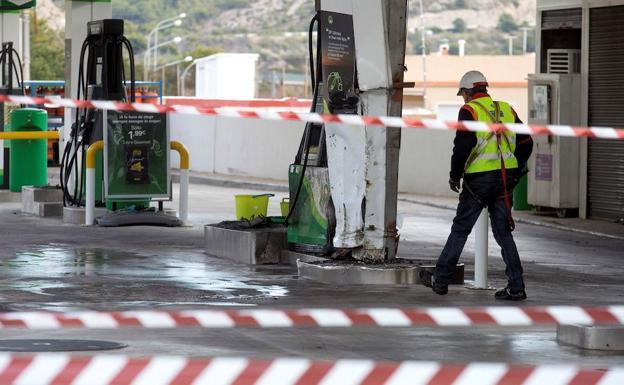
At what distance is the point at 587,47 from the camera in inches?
821

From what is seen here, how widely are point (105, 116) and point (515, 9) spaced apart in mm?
143270

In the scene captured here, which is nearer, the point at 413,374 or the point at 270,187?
the point at 413,374

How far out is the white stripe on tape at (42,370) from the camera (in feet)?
24.7

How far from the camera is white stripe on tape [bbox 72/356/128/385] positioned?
24.4 ft

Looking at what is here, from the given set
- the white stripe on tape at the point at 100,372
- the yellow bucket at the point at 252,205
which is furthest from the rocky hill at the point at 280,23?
the white stripe on tape at the point at 100,372

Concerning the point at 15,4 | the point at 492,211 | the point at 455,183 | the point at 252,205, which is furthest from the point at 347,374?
the point at 15,4

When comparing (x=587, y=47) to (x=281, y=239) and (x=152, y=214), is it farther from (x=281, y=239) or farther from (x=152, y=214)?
(x=281, y=239)

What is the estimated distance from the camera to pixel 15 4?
2422cm

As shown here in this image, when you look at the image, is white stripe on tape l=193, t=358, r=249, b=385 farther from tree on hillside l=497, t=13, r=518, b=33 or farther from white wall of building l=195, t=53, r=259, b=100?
tree on hillside l=497, t=13, r=518, b=33

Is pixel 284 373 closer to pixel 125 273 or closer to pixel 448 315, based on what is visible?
pixel 448 315

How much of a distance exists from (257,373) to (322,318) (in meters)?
2.08

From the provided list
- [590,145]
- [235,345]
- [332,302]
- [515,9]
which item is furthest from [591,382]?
[515,9]

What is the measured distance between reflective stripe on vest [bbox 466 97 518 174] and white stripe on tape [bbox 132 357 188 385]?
13.9 ft

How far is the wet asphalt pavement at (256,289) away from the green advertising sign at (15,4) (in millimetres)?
5056
